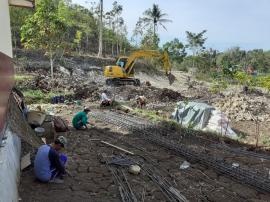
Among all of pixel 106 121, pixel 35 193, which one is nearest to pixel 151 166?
pixel 35 193

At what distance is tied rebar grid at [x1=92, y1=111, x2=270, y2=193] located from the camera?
8.82 m

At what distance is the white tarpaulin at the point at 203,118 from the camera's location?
50.8 feet

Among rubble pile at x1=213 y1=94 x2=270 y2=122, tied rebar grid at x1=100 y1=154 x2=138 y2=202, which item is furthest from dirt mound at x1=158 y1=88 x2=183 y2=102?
tied rebar grid at x1=100 y1=154 x2=138 y2=202

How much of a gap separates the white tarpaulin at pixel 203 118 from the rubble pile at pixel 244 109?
284 centimetres

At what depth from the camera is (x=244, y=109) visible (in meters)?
20.2

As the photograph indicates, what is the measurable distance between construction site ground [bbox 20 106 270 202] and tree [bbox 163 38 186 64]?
40298mm

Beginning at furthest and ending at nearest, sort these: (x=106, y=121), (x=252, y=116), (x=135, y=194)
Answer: (x=252, y=116)
(x=106, y=121)
(x=135, y=194)

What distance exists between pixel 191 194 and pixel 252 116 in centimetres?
1220

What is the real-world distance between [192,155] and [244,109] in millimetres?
10649

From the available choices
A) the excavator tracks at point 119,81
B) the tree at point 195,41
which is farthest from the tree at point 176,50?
the excavator tracks at point 119,81

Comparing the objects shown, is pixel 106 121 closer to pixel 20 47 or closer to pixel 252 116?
pixel 252 116

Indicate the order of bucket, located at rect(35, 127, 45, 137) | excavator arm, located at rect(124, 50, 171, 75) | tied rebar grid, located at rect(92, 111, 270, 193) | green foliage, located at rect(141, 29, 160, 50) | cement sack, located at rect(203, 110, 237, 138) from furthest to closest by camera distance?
green foliage, located at rect(141, 29, 160, 50) < excavator arm, located at rect(124, 50, 171, 75) < cement sack, located at rect(203, 110, 237, 138) < bucket, located at rect(35, 127, 45, 137) < tied rebar grid, located at rect(92, 111, 270, 193)

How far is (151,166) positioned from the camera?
9.75 meters

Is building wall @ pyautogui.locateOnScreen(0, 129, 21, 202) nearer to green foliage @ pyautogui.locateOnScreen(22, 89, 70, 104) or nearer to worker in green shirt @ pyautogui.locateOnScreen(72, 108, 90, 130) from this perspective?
worker in green shirt @ pyautogui.locateOnScreen(72, 108, 90, 130)
